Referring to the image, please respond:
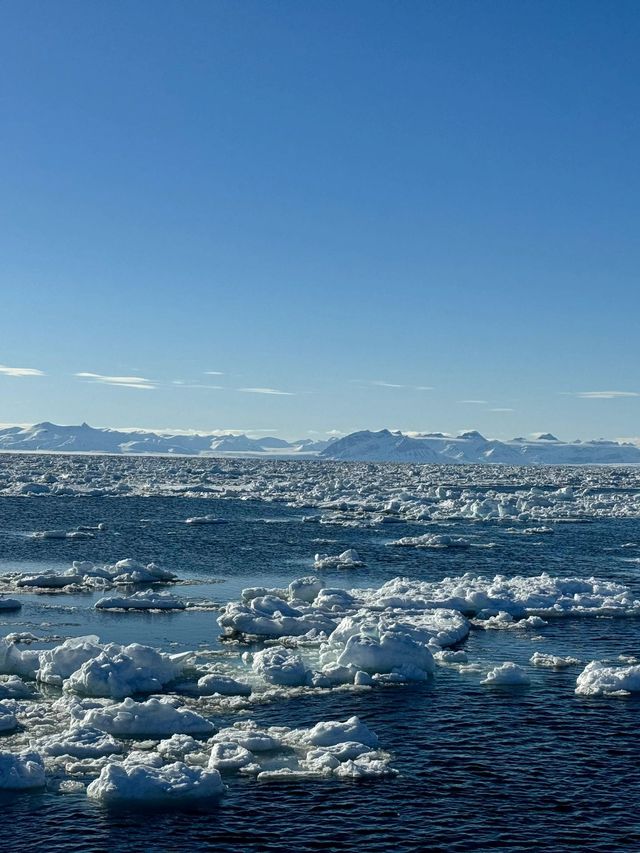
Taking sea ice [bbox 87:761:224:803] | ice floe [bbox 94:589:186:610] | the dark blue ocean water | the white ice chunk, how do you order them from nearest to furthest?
the dark blue ocean water, sea ice [bbox 87:761:224:803], the white ice chunk, ice floe [bbox 94:589:186:610]

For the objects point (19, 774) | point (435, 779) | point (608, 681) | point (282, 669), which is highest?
point (608, 681)

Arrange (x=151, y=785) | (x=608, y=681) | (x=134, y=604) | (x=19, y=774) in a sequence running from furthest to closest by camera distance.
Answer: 1. (x=134, y=604)
2. (x=608, y=681)
3. (x=19, y=774)
4. (x=151, y=785)

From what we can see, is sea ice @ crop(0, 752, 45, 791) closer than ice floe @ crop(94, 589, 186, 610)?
Yes

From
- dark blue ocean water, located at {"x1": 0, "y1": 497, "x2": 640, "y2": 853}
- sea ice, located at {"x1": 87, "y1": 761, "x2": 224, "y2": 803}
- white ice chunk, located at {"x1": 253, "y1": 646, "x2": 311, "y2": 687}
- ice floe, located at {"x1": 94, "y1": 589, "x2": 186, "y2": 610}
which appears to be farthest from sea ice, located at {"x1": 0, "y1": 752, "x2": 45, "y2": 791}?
ice floe, located at {"x1": 94, "y1": 589, "x2": 186, "y2": 610}

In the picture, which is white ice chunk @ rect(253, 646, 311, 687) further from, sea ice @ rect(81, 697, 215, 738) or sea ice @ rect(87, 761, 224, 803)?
sea ice @ rect(87, 761, 224, 803)

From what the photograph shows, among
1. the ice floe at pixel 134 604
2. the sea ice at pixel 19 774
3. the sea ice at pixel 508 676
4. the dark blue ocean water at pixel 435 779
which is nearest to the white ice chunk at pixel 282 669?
the dark blue ocean water at pixel 435 779

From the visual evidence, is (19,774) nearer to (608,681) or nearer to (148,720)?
(148,720)

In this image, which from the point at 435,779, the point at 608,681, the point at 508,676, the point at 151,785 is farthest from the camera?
the point at 508,676

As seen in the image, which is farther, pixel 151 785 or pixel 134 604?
pixel 134 604

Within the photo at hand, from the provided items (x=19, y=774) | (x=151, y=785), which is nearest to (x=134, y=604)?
(x=19, y=774)

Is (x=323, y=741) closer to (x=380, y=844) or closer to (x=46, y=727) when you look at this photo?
(x=380, y=844)

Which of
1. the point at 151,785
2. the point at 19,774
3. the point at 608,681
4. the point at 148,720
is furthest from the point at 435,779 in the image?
the point at 608,681

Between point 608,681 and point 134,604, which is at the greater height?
point 608,681

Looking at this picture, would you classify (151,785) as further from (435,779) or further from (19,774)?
(435,779)
